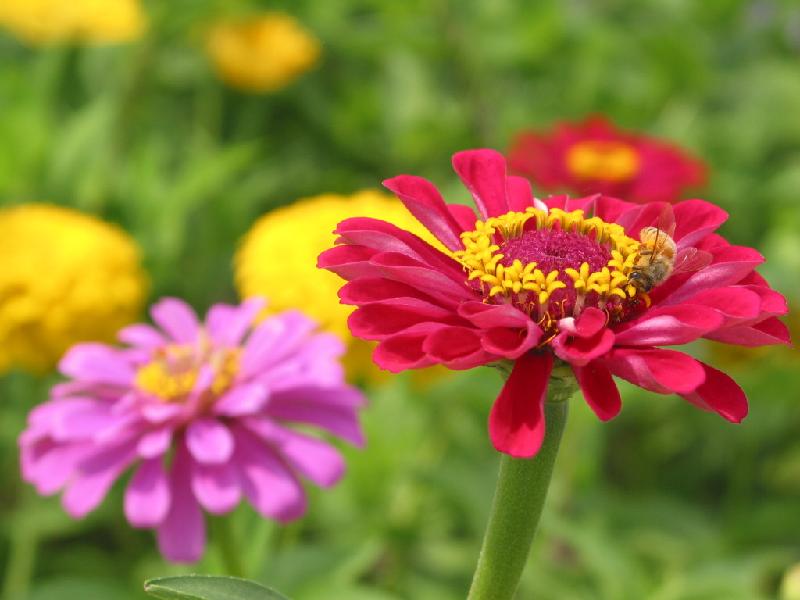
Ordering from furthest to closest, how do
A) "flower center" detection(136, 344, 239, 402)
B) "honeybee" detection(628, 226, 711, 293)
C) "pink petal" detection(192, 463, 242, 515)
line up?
1. "flower center" detection(136, 344, 239, 402)
2. "pink petal" detection(192, 463, 242, 515)
3. "honeybee" detection(628, 226, 711, 293)

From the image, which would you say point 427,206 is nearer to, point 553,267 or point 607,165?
point 553,267

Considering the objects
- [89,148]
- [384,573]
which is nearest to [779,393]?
[384,573]

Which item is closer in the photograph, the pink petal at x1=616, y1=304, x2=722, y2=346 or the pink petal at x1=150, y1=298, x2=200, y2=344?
the pink petal at x1=616, y1=304, x2=722, y2=346

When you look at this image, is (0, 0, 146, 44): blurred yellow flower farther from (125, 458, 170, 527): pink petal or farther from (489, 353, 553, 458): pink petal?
(489, 353, 553, 458): pink petal

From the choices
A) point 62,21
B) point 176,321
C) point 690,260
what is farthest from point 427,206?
point 62,21

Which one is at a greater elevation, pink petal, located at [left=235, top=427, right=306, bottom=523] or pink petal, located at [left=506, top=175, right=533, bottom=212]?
pink petal, located at [left=506, top=175, right=533, bottom=212]

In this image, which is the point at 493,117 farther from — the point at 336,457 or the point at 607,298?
the point at 607,298

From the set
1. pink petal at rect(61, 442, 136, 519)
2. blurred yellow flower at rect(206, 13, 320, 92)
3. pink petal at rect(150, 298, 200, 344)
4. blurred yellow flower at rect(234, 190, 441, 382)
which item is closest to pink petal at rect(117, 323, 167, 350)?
pink petal at rect(150, 298, 200, 344)
